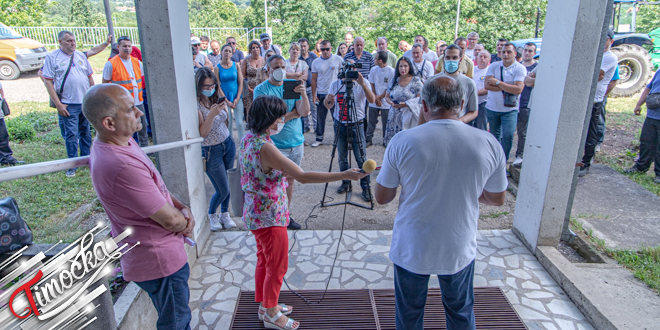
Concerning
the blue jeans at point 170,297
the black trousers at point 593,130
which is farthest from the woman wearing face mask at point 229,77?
the black trousers at point 593,130

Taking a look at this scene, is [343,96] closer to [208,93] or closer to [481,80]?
[208,93]

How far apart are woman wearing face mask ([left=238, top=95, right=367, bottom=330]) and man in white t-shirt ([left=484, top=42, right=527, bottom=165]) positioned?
433 cm

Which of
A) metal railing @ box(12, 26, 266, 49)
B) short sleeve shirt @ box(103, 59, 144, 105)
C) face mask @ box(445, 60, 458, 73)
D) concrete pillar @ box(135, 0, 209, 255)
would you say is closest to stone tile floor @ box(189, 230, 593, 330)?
concrete pillar @ box(135, 0, 209, 255)

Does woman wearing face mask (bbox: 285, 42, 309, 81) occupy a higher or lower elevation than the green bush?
higher

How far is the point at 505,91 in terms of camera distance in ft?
19.4

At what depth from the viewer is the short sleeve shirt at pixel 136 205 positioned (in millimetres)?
1829

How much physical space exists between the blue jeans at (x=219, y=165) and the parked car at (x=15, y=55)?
15.3m

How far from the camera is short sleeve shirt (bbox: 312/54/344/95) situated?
8117mm

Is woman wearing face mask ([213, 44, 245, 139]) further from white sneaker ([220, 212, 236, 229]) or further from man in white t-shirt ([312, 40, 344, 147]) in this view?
white sneaker ([220, 212, 236, 229])

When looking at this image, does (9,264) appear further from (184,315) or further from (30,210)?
(30,210)

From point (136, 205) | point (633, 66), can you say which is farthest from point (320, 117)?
point (633, 66)

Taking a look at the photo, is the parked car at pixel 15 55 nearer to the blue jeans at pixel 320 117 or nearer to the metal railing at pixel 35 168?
the blue jeans at pixel 320 117

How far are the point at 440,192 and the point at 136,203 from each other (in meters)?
1.54

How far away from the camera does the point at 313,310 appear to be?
3.30 metres
